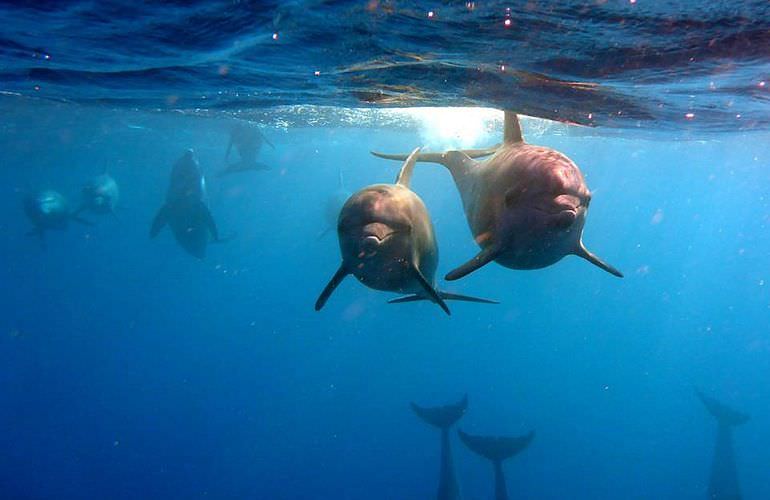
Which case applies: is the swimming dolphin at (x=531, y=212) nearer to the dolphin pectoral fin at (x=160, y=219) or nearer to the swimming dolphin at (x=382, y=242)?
the swimming dolphin at (x=382, y=242)

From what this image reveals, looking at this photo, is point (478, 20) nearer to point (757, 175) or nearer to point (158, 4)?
point (158, 4)

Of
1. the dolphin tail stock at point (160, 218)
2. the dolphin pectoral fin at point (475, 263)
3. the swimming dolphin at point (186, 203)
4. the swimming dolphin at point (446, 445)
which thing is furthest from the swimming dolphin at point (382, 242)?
the dolphin tail stock at point (160, 218)

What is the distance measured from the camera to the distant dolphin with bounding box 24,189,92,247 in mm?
18453

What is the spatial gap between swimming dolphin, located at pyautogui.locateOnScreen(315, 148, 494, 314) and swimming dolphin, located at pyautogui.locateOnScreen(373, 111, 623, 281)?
603mm

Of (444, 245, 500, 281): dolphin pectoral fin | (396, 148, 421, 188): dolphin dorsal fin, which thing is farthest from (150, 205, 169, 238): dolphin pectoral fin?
(444, 245, 500, 281): dolphin pectoral fin

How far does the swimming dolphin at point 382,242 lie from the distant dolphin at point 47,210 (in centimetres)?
1676

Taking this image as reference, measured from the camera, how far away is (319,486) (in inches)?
1276

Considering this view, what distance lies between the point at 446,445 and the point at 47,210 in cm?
1607

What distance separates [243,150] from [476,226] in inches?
715

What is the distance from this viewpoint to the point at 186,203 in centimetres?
1664

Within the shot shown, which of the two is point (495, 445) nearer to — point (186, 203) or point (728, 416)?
point (728, 416)

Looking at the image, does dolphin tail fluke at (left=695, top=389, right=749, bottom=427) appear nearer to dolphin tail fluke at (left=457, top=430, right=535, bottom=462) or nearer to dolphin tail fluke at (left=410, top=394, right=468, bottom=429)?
dolphin tail fluke at (left=457, top=430, right=535, bottom=462)

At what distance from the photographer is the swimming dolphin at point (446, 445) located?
14.4m

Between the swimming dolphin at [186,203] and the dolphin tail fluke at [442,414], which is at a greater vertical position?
the swimming dolphin at [186,203]
